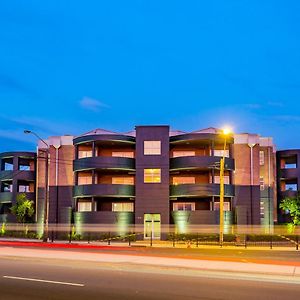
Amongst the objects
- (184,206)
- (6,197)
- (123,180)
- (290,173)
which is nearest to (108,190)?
(123,180)

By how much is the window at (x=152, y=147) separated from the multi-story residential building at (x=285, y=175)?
1986 centimetres

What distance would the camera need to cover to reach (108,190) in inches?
2229

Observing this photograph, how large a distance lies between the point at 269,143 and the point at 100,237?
971 inches

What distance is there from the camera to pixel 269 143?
63844 millimetres

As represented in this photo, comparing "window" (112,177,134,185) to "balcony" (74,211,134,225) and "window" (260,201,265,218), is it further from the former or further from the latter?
"window" (260,201,265,218)

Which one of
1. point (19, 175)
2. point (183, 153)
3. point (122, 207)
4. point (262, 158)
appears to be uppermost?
point (183, 153)

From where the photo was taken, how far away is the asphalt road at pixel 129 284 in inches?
464

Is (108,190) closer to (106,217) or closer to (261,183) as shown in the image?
(106,217)

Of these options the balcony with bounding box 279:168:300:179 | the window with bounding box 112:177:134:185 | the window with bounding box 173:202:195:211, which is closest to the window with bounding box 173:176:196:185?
the window with bounding box 173:202:195:211

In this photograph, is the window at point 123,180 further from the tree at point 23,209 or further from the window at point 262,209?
the window at point 262,209

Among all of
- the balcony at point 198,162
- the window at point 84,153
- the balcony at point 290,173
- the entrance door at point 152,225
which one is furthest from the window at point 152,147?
the balcony at point 290,173

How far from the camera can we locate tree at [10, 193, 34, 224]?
2445 inches

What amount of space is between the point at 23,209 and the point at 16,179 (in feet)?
22.8

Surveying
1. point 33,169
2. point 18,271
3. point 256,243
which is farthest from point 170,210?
point 18,271
